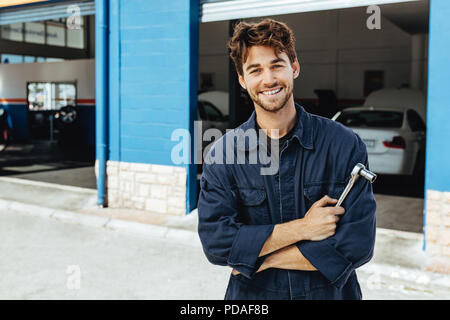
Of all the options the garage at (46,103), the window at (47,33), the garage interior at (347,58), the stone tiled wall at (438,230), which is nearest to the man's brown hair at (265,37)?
the stone tiled wall at (438,230)

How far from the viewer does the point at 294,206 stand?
1810 mm

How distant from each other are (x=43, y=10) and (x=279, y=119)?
9295 mm

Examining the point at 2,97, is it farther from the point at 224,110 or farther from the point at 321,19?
the point at 321,19

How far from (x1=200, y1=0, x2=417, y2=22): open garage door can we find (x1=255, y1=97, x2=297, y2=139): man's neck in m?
4.93

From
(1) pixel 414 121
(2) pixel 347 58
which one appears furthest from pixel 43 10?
(2) pixel 347 58

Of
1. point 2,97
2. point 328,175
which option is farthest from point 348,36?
point 328,175

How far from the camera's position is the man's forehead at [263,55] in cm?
170

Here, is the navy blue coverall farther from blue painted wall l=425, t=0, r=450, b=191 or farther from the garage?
the garage

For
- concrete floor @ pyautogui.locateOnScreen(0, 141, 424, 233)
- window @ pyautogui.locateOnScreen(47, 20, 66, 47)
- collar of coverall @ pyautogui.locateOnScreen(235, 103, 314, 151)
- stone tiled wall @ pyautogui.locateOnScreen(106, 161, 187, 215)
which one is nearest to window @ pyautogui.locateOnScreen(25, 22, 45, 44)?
window @ pyautogui.locateOnScreen(47, 20, 66, 47)

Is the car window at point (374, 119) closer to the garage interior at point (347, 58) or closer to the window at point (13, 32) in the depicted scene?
the garage interior at point (347, 58)

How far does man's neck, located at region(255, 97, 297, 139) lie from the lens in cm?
176

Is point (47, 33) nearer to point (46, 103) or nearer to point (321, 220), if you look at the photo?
point (46, 103)

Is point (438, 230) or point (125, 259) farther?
point (125, 259)

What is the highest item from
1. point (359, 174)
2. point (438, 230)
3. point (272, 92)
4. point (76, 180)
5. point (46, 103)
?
point (46, 103)
